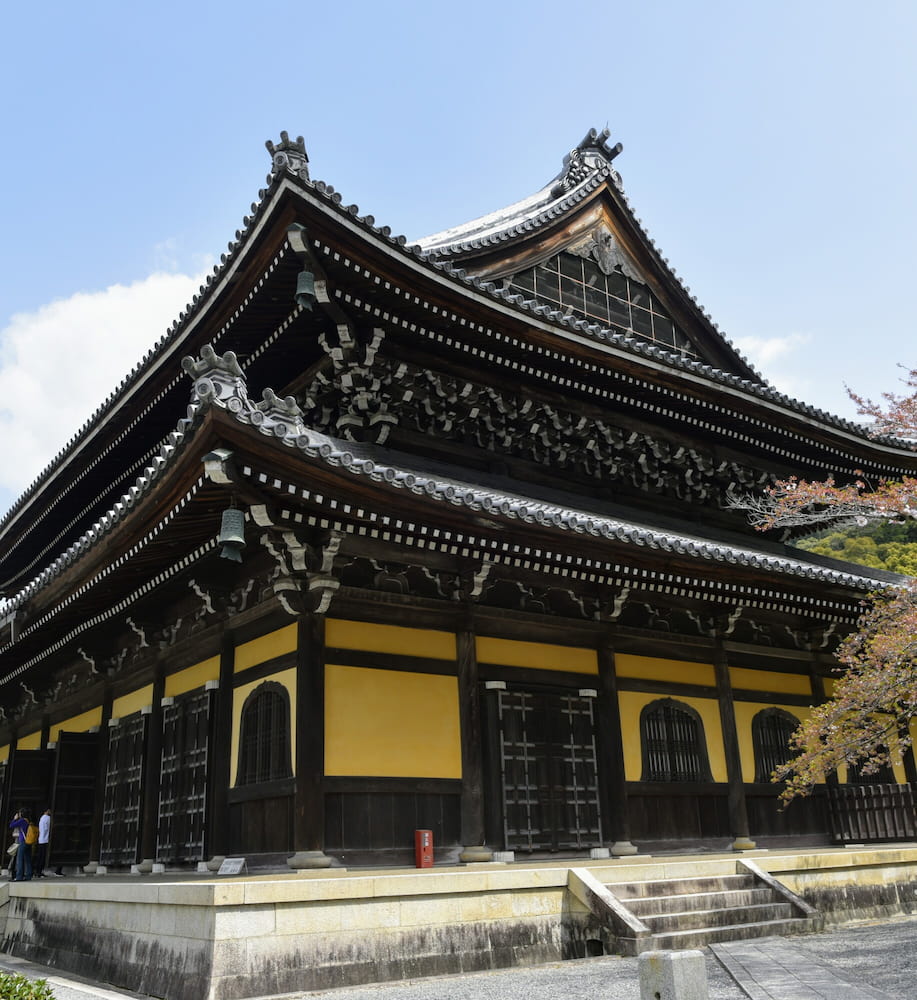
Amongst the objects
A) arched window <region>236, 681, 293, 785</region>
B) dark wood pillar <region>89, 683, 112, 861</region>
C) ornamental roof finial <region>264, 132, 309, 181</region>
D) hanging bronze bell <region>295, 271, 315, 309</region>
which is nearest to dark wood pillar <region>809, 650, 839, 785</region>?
arched window <region>236, 681, 293, 785</region>

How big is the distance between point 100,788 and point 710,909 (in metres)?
10.7

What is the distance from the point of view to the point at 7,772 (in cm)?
1742

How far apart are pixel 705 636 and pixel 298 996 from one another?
902 centimetres

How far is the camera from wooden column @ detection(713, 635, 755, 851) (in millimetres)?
14078

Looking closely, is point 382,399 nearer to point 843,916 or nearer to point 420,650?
point 420,650

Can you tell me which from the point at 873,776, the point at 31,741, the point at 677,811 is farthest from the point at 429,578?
the point at 31,741

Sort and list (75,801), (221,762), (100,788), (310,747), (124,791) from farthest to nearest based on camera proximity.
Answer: (75,801) → (100,788) → (124,791) → (221,762) → (310,747)

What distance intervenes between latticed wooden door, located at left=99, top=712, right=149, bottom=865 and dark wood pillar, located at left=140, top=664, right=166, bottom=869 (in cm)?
29

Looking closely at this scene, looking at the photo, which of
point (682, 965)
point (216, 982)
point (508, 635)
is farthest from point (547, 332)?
point (682, 965)

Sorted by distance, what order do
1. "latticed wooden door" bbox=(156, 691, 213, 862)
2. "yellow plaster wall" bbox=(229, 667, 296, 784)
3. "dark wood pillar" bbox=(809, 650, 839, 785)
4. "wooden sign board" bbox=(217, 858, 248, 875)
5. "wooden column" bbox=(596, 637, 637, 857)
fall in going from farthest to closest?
"dark wood pillar" bbox=(809, 650, 839, 785), "wooden column" bbox=(596, 637, 637, 857), "latticed wooden door" bbox=(156, 691, 213, 862), "yellow plaster wall" bbox=(229, 667, 296, 784), "wooden sign board" bbox=(217, 858, 248, 875)

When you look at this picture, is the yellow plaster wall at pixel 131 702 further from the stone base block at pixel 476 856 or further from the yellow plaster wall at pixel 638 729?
the yellow plaster wall at pixel 638 729

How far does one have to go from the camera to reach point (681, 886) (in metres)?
10.7

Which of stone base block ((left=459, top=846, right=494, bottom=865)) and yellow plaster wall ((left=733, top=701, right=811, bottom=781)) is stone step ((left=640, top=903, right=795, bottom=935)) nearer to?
stone base block ((left=459, top=846, right=494, bottom=865))

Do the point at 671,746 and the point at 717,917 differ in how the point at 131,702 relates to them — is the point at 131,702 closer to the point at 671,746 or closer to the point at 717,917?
the point at 671,746
